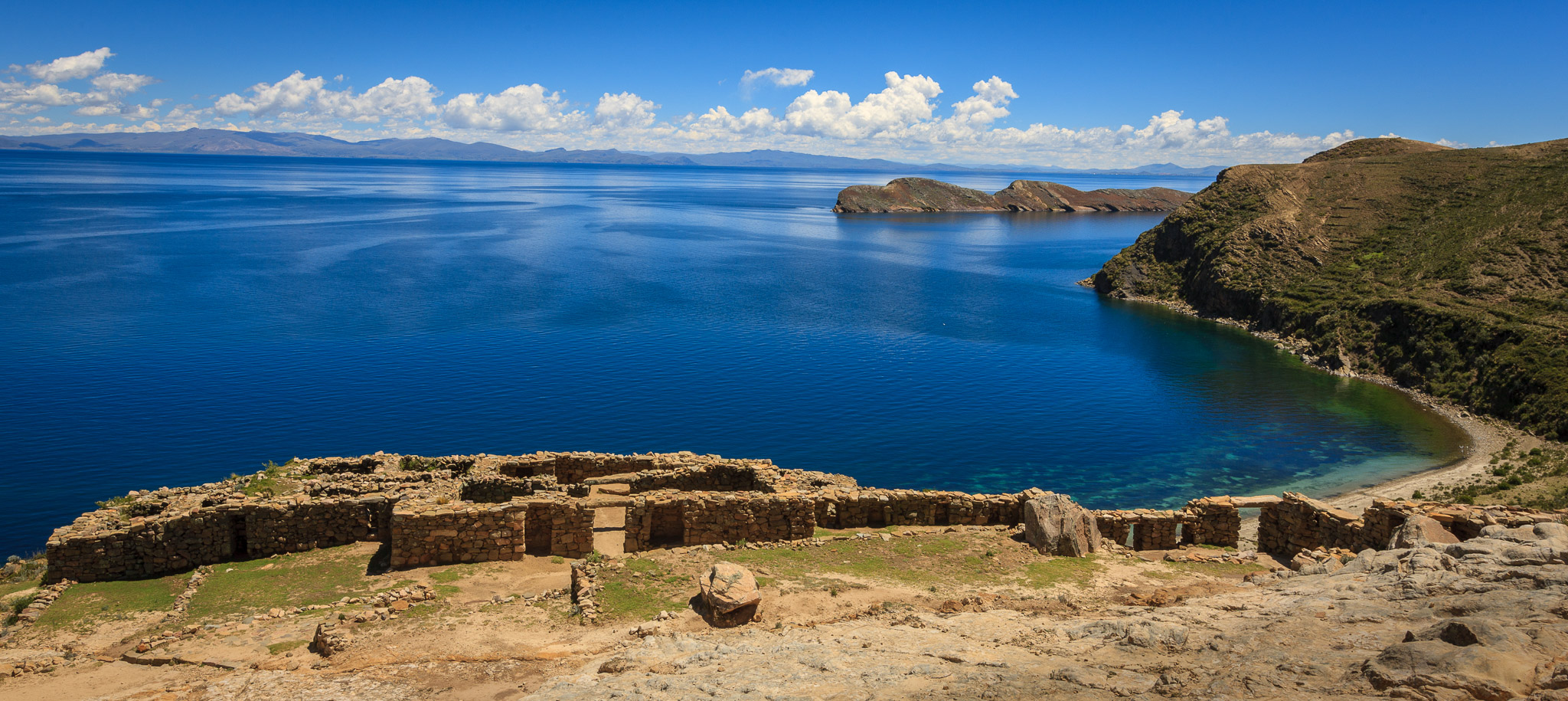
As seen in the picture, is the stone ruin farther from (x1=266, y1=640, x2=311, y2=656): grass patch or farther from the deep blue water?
the deep blue water

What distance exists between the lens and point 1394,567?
2100cm

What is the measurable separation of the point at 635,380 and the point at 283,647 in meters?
43.5

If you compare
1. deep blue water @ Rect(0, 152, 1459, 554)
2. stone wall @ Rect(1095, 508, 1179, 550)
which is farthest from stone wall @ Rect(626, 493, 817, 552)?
deep blue water @ Rect(0, 152, 1459, 554)

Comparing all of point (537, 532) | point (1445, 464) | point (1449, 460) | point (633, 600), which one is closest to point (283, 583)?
point (537, 532)

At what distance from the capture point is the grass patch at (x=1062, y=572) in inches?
970

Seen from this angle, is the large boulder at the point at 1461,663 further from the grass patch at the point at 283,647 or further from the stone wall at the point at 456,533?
the grass patch at the point at 283,647

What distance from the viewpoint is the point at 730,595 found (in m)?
21.1

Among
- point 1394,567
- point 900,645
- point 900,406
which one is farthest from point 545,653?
point 900,406

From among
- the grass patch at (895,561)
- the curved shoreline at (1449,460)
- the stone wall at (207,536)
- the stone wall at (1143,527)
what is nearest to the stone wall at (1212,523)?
the stone wall at (1143,527)

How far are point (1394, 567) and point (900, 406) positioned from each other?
38.7 m

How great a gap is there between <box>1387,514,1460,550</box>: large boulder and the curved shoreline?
1200 cm

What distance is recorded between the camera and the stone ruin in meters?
24.9

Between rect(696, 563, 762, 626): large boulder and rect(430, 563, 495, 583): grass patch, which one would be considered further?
rect(430, 563, 495, 583): grass patch

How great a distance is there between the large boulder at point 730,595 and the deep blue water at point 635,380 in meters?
23.5
